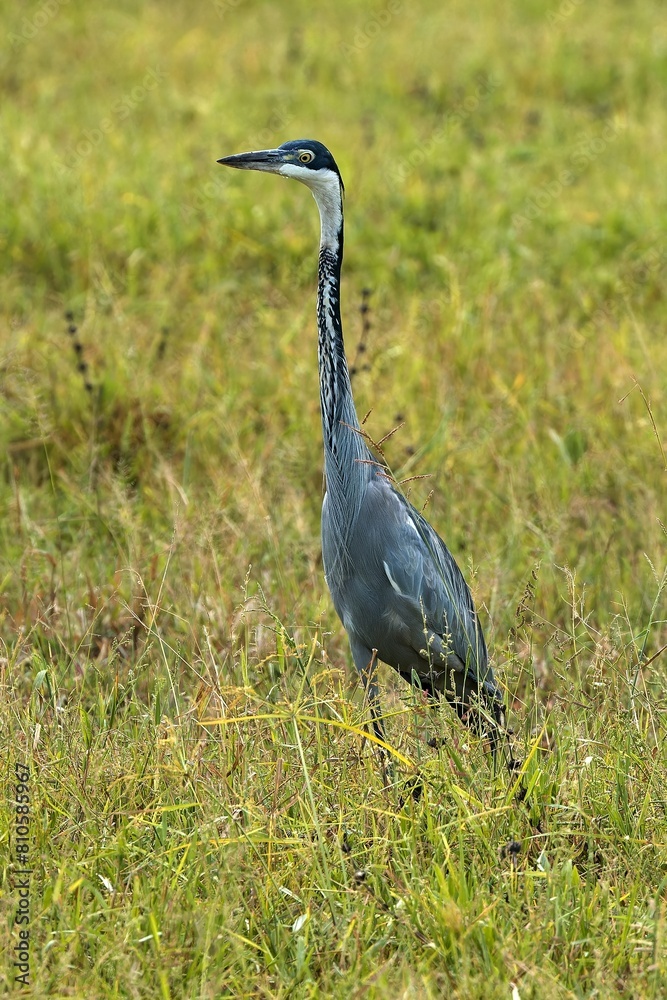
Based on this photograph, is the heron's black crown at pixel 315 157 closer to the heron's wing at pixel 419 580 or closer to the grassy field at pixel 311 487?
the heron's wing at pixel 419 580

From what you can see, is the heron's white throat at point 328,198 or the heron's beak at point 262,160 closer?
the heron's white throat at point 328,198

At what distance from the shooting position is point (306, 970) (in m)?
2.73

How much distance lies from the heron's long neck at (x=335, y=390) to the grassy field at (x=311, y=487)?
464 mm

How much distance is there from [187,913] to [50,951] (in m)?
0.32

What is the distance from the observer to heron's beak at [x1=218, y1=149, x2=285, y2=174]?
13.6ft

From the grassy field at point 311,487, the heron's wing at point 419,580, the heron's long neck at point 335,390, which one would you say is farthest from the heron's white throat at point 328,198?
the grassy field at point 311,487

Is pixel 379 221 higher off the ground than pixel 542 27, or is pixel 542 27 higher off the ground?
pixel 542 27

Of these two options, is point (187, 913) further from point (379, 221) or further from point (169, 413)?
point (379, 221)

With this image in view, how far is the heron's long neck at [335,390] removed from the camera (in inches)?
155

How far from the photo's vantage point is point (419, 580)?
4.02m

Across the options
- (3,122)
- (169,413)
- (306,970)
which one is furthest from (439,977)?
(3,122)

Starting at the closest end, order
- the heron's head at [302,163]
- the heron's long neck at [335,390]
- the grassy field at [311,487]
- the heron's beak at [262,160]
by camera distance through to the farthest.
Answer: the grassy field at [311,487] < the heron's long neck at [335,390] < the heron's head at [302,163] < the heron's beak at [262,160]

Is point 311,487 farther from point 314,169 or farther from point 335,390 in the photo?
point 314,169

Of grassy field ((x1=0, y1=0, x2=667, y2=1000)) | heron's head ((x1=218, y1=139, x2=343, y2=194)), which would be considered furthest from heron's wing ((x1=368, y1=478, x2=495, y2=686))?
heron's head ((x1=218, y1=139, x2=343, y2=194))
